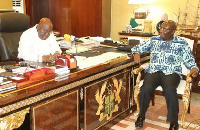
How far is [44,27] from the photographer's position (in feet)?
7.36

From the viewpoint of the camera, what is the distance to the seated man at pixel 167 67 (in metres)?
2.47

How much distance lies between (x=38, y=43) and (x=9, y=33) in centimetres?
57

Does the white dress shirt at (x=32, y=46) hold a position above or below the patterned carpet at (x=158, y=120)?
above

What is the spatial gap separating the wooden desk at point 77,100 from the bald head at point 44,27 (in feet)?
1.64

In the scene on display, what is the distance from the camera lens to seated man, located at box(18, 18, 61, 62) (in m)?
2.24

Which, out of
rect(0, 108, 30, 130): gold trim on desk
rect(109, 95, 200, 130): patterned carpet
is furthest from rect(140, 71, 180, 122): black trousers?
rect(0, 108, 30, 130): gold trim on desk

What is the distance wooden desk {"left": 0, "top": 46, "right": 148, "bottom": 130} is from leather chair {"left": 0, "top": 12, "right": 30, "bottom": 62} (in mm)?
999

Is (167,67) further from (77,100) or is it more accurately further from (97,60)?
(77,100)

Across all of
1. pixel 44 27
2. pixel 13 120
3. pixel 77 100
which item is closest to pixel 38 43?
pixel 44 27

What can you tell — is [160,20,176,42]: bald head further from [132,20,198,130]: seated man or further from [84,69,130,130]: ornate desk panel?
[84,69,130,130]: ornate desk panel

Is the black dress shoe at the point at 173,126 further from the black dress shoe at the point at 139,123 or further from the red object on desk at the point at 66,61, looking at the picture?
the red object on desk at the point at 66,61

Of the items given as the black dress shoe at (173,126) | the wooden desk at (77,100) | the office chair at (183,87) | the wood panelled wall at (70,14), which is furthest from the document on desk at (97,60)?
the wood panelled wall at (70,14)

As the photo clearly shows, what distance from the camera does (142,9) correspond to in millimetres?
4195

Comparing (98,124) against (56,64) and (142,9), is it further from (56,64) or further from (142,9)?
(142,9)
